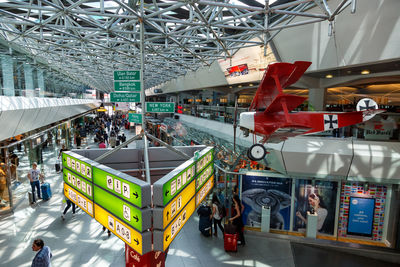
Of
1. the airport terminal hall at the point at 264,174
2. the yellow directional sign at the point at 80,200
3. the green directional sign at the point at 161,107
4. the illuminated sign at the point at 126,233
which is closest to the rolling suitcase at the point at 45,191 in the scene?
the airport terminal hall at the point at 264,174

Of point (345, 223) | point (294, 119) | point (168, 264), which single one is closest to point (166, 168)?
point (168, 264)

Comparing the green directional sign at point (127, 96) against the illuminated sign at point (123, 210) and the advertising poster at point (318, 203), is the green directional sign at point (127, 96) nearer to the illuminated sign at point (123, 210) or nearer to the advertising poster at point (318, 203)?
the illuminated sign at point (123, 210)

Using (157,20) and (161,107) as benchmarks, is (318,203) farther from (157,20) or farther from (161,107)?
(157,20)

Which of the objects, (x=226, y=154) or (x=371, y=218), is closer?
(x=371, y=218)

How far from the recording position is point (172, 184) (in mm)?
3270

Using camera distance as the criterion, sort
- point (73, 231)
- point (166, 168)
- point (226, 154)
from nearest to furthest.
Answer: point (166, 168) → point (73, 231) → point (226, 154)

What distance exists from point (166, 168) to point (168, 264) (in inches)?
127

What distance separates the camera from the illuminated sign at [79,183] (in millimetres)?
4054

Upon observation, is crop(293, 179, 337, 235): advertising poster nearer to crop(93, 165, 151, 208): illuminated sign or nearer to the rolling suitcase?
crop(93, 165, 151, 208): illuminated sign

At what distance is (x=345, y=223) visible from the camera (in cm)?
891

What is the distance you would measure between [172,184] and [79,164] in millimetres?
2185

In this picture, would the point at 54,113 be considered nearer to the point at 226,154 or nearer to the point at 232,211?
the point at 226,154

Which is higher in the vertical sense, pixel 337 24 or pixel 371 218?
pixel 337 24

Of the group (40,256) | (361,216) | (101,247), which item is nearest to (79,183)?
(40,256)
